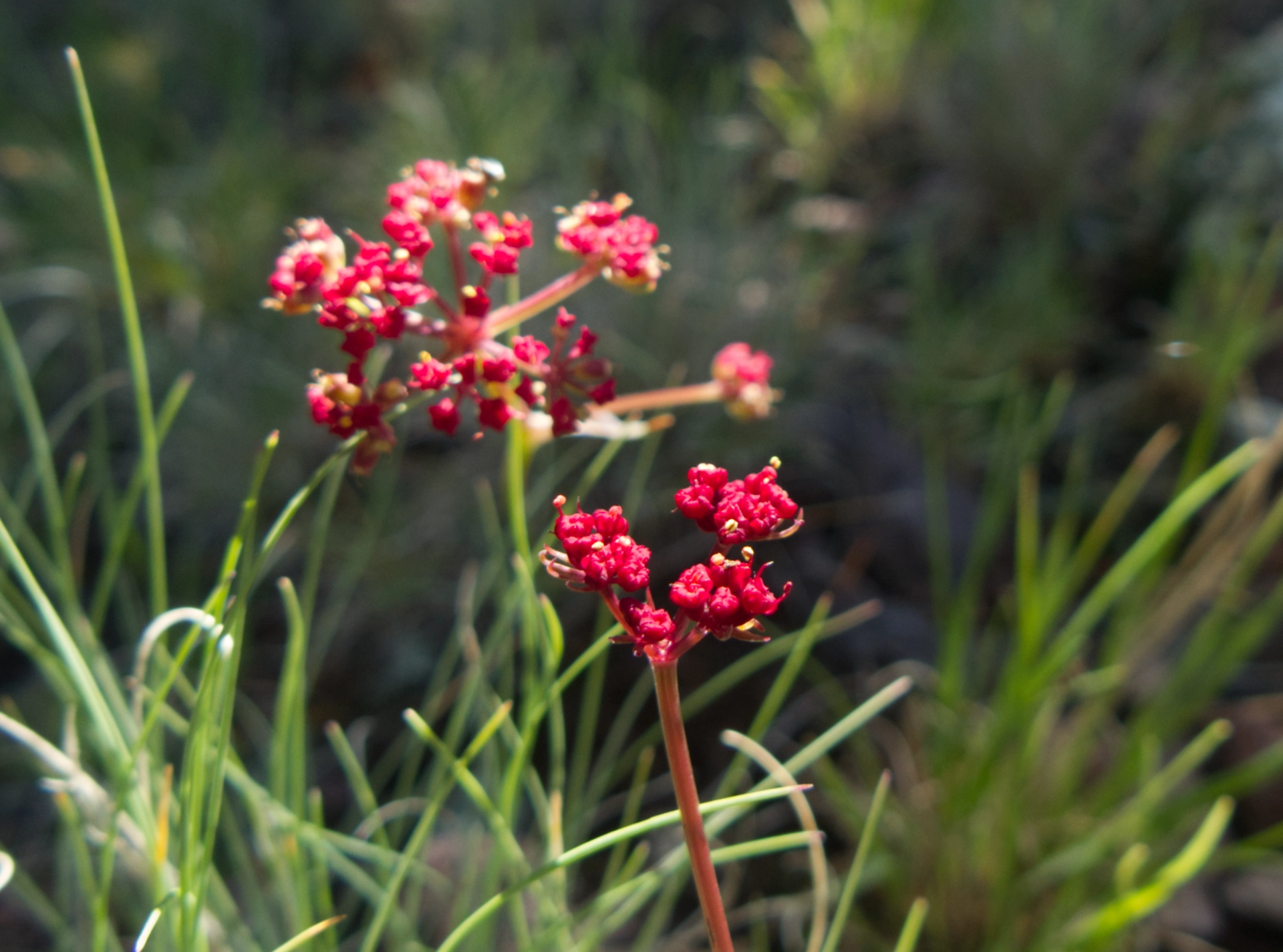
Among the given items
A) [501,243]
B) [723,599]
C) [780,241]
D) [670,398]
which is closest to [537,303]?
[501,243]

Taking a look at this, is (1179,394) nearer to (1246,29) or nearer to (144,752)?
(1246,29)

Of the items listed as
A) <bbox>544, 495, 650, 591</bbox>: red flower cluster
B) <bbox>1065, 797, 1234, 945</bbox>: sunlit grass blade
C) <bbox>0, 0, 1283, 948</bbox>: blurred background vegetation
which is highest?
<bbox>0, 0, 1283, 948</bbox>: blurred background vegetation

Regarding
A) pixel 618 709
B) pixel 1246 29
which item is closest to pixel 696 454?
pixel 618 709

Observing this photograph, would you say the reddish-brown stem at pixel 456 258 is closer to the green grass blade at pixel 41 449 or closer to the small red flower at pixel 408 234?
the small red flower at pixel 408 234

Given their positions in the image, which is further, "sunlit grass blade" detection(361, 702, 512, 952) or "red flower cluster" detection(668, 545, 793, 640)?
"sunlit grass blade" detection(361, 702, 512, 952)

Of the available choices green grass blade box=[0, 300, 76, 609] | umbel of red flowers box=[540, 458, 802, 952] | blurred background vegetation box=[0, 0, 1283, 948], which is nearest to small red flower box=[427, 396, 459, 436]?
umbel of red flowers box=[540, 458, 802, 952]

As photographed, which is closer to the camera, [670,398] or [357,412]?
[357,412]

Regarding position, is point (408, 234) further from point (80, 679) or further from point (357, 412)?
point (80, 679)

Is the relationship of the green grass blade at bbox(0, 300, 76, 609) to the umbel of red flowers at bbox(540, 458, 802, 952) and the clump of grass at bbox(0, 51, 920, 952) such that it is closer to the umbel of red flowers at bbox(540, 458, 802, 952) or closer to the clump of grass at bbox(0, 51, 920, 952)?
the clump of grass at bbox(0, 51, 920, 952)
